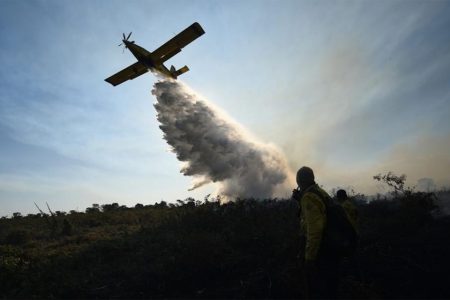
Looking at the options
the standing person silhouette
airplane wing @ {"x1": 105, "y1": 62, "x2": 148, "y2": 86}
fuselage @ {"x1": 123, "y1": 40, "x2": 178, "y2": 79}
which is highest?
airplane wing @ {"x1": 105, "y1": 62, "x2": 148, "y2": 86}

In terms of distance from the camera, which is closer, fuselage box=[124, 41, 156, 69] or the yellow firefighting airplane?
the yellow firefighting airplane

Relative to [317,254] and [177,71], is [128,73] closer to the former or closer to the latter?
[177,71]

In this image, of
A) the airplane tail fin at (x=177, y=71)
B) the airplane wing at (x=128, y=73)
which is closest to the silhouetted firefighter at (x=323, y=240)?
the airplane tail fin at (x=177, y=71)

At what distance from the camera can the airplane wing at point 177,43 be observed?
78.2 ft

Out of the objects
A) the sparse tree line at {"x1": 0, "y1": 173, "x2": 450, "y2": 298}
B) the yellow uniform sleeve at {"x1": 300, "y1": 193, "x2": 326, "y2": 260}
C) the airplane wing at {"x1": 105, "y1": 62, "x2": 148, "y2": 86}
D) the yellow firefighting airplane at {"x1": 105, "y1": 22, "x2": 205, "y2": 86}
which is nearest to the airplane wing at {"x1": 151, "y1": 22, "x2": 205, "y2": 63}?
the yellow firefighting airplane at {"x1": 105, "y1": 22, "x2": 205, "y2": 86}

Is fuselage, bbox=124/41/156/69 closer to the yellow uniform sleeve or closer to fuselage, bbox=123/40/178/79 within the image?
fuselage, bbox=123/40/178/79

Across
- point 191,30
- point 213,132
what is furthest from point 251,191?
point 191,30

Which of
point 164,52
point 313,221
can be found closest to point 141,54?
point 164,52

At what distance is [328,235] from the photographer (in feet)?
16.3

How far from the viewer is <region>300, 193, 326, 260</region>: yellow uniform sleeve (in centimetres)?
483

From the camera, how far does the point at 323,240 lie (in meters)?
4.96

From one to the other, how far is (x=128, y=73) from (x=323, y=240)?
1012 inches

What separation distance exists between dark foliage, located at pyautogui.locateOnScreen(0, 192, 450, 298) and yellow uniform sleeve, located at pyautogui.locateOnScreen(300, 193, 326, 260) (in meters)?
2.90

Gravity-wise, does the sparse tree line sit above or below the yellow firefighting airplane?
below
